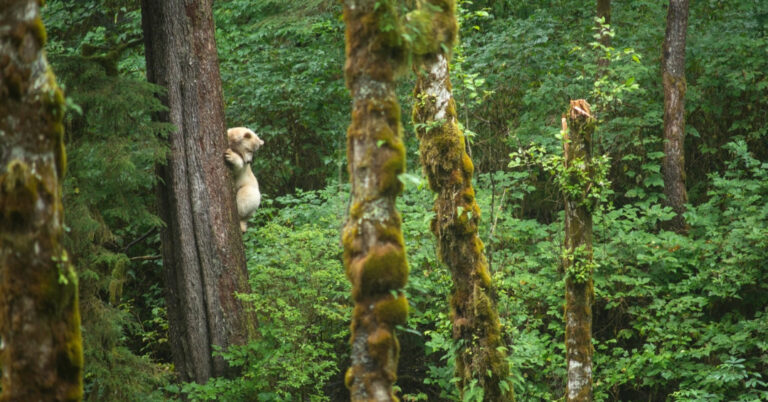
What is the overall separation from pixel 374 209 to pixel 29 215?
1.74 metres

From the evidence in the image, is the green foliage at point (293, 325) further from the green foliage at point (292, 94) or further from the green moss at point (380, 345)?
the green moss at point (380, 345)

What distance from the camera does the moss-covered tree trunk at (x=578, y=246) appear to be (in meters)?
6.69

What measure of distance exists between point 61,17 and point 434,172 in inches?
329

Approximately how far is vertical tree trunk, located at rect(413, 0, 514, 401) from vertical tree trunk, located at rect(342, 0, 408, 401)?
7.57ft

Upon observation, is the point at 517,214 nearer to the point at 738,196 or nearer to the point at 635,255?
the point at 635,255

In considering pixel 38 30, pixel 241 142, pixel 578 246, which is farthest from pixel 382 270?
pixel 241 142

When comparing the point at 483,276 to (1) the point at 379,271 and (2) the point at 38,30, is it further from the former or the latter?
(2) the point at 38,30

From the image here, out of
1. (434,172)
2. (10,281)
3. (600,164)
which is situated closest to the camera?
(10,281)

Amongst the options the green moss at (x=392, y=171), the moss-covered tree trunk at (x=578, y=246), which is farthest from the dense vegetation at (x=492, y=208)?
the green moss at (x=392, y=171)

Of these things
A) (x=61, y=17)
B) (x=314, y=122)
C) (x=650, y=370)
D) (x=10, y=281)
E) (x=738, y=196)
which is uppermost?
(x=61, y=17)

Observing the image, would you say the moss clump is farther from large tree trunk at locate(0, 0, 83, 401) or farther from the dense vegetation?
large tree trunk at locate(0, 0, 83, 401)

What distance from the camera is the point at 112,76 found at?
7.30 meters

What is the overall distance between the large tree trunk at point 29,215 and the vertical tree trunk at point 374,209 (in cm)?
152

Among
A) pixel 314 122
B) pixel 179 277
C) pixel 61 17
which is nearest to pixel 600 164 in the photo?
pixel 179 277
